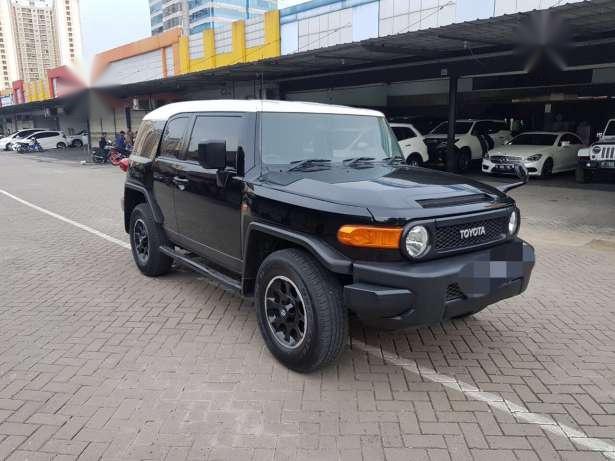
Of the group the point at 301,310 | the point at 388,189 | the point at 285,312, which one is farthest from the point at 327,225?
the point at 285,312

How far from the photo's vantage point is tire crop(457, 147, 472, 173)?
58.1ft

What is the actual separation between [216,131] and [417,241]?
228 centimetres

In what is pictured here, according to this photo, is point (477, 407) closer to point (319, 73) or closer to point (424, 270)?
point (424, 270)

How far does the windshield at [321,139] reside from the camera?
4191 mm

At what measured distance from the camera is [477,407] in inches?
131

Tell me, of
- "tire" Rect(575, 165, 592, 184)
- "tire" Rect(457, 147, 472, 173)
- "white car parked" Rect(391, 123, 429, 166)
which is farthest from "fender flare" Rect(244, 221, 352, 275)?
"tire" Rect(457, 147, 472, 173)

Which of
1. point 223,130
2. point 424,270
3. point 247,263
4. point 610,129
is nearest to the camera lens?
point 424,270

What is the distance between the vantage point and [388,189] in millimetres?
3506

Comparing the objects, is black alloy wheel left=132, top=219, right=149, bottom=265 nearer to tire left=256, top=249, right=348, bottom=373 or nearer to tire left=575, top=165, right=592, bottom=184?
tire left=256, top=249, right=348, bottom=373

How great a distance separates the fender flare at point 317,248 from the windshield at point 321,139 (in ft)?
2.33

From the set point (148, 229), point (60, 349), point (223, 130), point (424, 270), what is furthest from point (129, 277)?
point (424, 270)

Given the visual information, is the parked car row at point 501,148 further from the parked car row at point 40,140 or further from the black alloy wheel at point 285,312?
the parked car row at point 40,140

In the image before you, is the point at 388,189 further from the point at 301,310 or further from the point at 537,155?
the point at 537,155

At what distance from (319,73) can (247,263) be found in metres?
16.7
